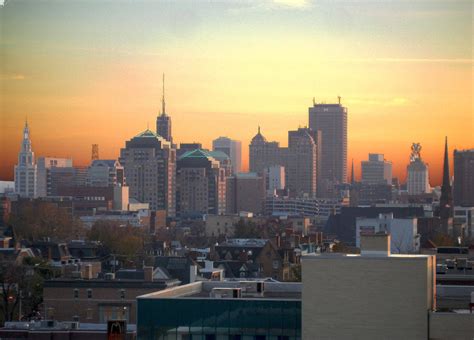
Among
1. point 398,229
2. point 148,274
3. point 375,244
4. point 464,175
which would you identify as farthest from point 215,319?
point 464,175

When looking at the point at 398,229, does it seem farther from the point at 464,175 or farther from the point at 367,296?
the point at 464,175

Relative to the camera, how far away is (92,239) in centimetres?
10062

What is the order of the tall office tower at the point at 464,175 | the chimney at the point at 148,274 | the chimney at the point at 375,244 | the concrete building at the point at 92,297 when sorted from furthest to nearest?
the tall office tower at the point at 464,175, the chimney at the point at 148,274, the concrete building at the point at 92,297, the chimney at the point at 375,244

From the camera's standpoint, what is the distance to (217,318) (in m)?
25.3

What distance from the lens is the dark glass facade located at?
2522 centimetres

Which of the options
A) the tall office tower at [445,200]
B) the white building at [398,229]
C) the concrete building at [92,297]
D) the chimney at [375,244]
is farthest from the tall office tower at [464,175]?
the chimney at [375,244]

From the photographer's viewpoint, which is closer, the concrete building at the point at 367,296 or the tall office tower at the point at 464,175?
the concrete building at the point at 367,296

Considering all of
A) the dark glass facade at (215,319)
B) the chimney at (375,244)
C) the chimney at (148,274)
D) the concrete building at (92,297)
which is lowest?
the concrete building at (92,297)

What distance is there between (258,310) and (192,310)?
3.13 feet

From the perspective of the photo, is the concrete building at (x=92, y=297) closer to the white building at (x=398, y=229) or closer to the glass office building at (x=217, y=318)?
the glass office building at (x=217, y=318)

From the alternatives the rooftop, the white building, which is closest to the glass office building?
the rooftop

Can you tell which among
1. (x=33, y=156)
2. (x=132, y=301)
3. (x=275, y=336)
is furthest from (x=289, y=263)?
(x=33, y=156)

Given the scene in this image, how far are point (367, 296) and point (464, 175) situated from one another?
6827 inches

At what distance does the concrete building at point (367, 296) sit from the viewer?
23.8 m
